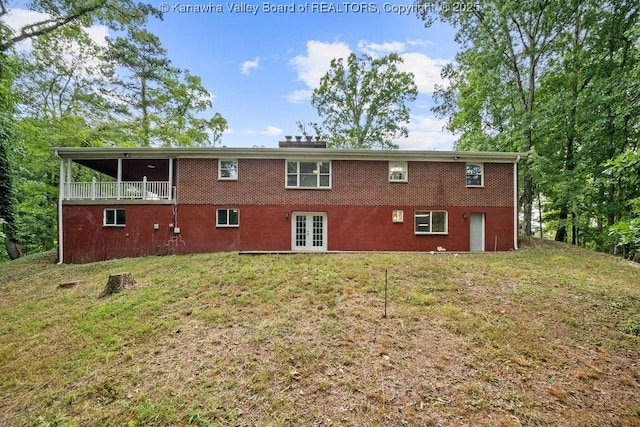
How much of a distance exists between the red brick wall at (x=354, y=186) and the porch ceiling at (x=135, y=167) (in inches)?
86.0

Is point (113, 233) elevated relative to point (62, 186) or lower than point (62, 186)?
lower

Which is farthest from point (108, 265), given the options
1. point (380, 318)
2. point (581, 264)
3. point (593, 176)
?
point (593, 176)

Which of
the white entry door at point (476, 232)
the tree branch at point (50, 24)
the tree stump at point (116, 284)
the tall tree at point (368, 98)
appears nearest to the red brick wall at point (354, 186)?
the white entry door at point (476, 232)

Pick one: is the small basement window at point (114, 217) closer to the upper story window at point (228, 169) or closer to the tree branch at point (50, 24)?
the upper story window at point (228, 169)

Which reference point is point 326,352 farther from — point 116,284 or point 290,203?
point 290,203

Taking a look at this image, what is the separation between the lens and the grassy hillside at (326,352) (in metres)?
3.43

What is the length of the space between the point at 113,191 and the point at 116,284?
24.8ft

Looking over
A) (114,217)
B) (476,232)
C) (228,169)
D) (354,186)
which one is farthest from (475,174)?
(114,217)

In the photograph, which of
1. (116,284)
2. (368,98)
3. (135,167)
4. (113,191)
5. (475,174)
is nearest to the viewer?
(116,284)

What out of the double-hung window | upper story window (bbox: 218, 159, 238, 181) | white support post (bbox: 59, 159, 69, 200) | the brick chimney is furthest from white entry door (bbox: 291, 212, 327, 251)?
white support post (bbox: 59, 159, 69, 200)

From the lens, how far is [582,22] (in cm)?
1500

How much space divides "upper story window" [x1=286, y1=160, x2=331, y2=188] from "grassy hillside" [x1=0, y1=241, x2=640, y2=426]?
6041mm

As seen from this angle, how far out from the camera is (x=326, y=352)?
438 cm

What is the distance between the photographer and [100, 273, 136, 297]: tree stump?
7.21 m
